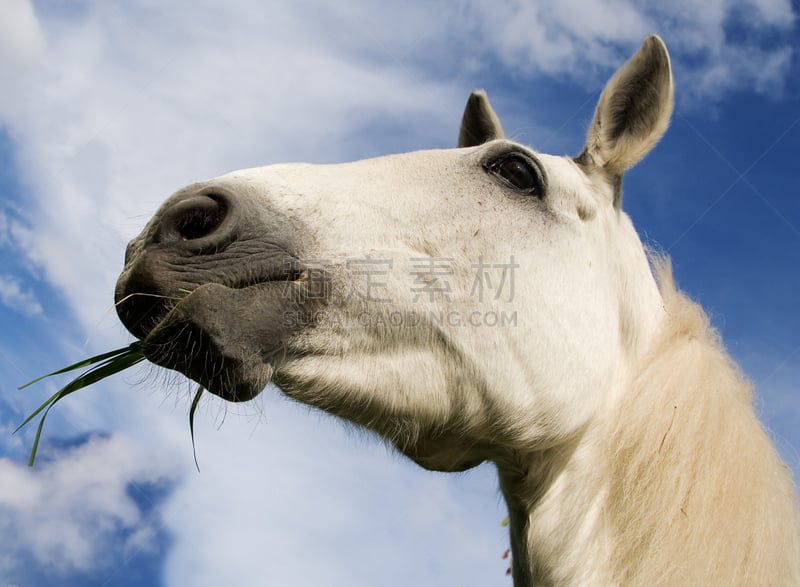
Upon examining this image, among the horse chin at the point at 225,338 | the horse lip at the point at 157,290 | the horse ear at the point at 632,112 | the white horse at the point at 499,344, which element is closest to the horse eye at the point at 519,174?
the white horse at the point at 499,344

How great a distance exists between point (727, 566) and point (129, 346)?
250 cm

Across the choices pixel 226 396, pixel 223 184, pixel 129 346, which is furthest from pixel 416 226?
pixel 129 346

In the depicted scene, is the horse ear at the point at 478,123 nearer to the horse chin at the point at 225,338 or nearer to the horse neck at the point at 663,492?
the horse neck at the point at 663,492

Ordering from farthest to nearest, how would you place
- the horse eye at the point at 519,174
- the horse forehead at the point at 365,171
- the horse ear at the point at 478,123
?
1. the horse ear at the point at 478,123
2. the horse eye at the point at 519,174
3. the horse forehead at the point at 365,171

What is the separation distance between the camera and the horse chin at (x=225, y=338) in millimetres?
1910

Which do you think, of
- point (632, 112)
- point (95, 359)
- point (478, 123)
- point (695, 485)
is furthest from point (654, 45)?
point (95, 359)

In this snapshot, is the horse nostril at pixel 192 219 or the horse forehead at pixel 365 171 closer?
the horse nostril at pixel 192 219

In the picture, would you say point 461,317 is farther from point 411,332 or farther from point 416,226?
point 416,226

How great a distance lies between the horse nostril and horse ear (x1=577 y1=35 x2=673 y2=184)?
73.5 inches

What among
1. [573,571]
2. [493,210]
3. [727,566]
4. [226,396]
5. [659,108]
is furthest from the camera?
[659,108]

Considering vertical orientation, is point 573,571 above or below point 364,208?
below

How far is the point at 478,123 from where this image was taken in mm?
3848

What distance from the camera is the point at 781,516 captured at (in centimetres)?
241

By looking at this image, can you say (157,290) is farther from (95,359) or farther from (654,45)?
(654,45)
